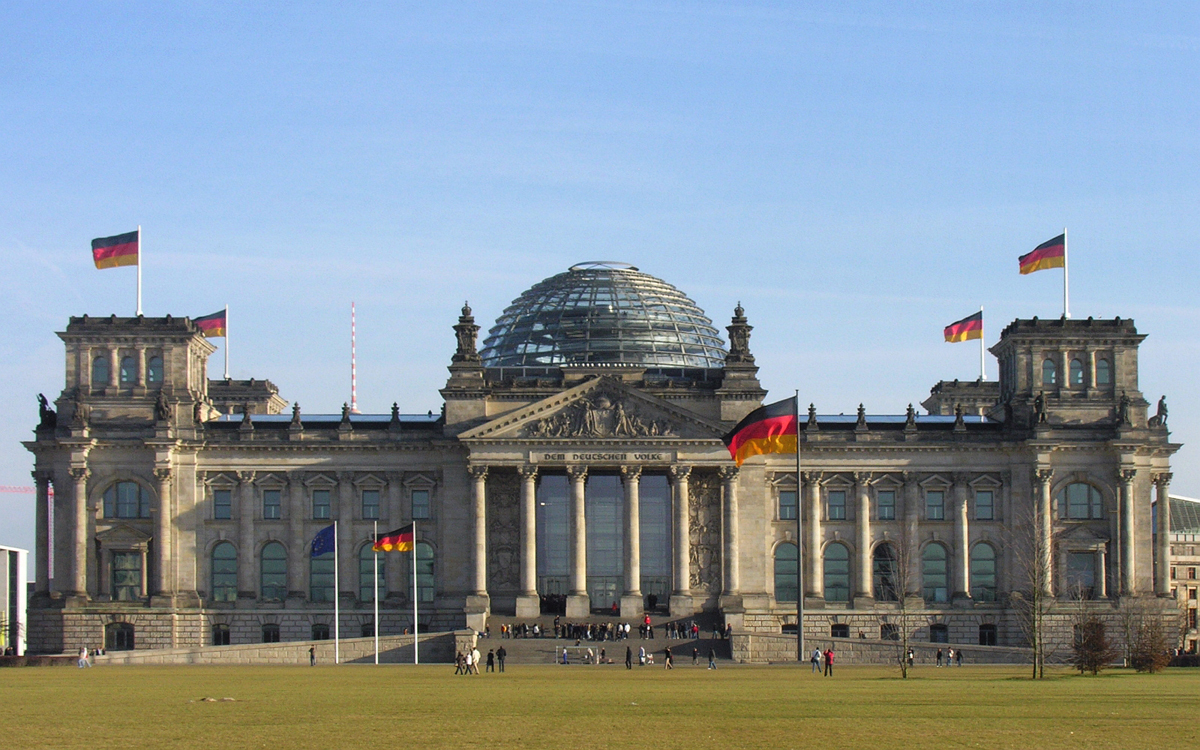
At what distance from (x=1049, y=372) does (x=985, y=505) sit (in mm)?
9834

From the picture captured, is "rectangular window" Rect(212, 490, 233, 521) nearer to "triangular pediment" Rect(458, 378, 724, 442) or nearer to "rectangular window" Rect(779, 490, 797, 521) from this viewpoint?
"triangular pediment" Rect(458, 378, 724, 442)

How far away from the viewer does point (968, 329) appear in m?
129

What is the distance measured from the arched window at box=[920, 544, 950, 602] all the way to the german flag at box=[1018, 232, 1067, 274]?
756 inches

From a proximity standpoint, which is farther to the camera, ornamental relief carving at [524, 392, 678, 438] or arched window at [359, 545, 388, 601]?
arched window at [359, 545, 388, 601]

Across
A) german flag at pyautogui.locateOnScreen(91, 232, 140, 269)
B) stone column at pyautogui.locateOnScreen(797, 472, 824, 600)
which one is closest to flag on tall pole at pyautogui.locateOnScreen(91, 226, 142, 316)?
german flag at pyautogui.locateOnScreen(91, 232, 140, 269)

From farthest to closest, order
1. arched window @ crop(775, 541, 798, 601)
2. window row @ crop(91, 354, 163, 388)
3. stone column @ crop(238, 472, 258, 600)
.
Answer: arched window @ crop(775, 541, 798, 601) < window row @ crop(91, 354, 163, 388) < stone column @ crop(238, 472, 258, 600)

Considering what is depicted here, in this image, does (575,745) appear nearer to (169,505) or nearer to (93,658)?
(93,658)

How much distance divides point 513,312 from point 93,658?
1793 inches

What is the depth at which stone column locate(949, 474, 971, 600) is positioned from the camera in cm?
12106

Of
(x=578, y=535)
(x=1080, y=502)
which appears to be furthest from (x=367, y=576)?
(x=1080, y=502)

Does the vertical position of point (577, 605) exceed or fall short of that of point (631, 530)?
it falls short

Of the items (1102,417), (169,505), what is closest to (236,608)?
(169,505)

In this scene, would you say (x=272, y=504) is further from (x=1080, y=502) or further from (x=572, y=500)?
(x=1080, y=502)

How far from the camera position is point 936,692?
196 feet
